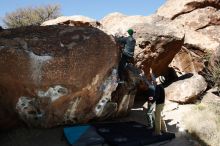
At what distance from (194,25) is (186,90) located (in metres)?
6.57

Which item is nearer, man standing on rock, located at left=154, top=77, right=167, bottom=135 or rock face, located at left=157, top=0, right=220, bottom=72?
man standing on rock, located at left=154, top=77, right=167, bottom=135

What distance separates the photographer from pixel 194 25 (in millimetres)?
18750

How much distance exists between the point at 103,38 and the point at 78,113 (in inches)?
85.8

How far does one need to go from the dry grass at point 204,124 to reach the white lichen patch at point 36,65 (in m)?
4.52

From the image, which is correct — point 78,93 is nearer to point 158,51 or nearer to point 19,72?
point 19,72

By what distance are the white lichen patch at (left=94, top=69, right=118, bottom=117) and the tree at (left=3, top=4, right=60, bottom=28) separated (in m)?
17.1

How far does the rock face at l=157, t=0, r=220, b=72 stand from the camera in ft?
53.6

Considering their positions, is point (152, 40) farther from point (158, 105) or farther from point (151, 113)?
point (158, 105)

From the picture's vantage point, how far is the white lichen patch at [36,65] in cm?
912

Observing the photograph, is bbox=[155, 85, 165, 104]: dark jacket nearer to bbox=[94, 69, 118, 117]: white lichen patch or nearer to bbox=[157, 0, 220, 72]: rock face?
bbox=[94, 69, 118, 117]: white lichen patch

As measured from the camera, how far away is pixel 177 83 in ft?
44.4

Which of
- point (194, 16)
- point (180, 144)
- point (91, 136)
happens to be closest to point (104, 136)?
point (91, 136)

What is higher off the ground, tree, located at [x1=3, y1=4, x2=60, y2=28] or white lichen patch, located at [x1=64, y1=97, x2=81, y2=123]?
tree, located at [x1=3, y1=4, x2=60, y2=28]

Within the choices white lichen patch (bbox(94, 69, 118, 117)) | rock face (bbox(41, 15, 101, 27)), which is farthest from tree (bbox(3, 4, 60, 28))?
white lichen patch (bbox(94, 69, 118, 117))
